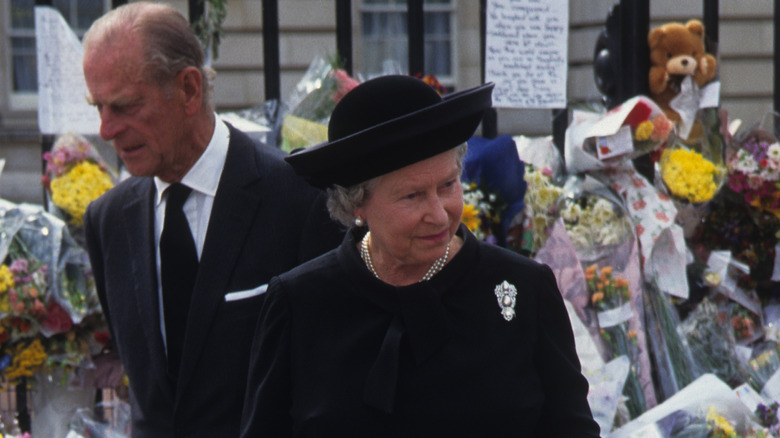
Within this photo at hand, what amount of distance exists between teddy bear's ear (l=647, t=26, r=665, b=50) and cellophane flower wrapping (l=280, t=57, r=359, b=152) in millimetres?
1237

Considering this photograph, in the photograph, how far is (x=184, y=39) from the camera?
2887mm

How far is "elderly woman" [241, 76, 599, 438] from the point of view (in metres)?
2.19

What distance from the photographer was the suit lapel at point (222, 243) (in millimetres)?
2738

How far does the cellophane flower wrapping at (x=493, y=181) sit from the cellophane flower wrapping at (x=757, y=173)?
94 cm

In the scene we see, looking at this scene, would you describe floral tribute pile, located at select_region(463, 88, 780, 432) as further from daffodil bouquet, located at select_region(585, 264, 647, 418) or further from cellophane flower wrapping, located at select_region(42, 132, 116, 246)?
cellophane flower wrapping, located at select_region(42, 132, 116, 246)

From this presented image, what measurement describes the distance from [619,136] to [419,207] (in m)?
2.01

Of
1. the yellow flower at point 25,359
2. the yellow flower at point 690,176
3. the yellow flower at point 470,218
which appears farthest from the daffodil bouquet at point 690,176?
the yellow flower at point 25,359

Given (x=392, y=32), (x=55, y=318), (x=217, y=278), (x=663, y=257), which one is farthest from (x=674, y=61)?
(x=392, y=32)

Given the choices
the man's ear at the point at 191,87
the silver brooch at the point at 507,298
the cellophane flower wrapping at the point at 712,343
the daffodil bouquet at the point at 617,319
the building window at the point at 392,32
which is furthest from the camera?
the building window at the point at 392,32

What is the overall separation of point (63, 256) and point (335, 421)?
181cm

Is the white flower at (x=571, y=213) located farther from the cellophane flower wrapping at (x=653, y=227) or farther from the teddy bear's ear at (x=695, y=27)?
the teddy bear's ear at (x=695, y=27)

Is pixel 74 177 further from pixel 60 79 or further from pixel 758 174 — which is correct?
pixel 758 174

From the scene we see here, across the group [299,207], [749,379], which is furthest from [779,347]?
[299,207]

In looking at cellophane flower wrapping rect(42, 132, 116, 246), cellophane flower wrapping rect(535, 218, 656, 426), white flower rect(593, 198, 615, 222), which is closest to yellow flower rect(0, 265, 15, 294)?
cellophane flower wrapping rect(42, 132, 116, 246)
